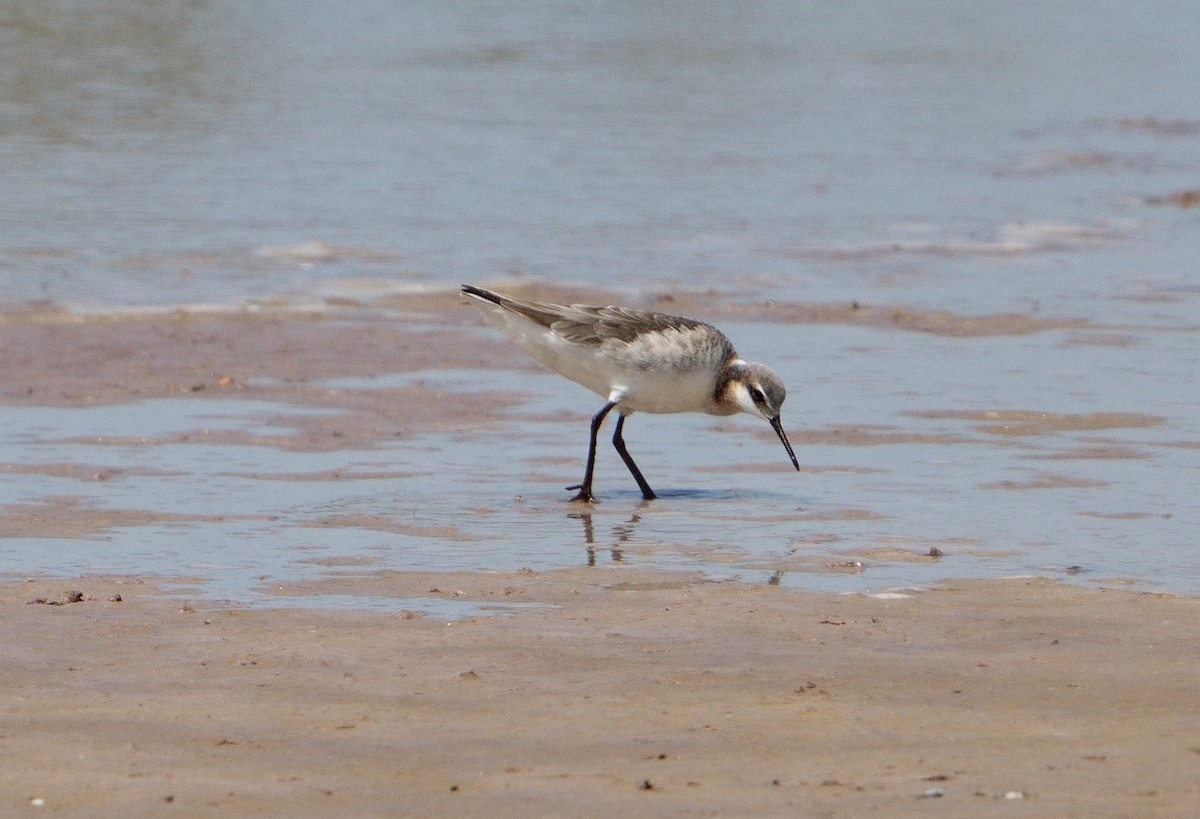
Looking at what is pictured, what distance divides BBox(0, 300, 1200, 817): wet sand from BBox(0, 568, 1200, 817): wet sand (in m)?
0.01

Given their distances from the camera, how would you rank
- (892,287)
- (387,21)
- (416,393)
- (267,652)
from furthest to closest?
(387,21), (892,287), (416,393), (267,652)

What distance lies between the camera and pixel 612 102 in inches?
1059

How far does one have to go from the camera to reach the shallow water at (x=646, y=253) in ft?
24.8

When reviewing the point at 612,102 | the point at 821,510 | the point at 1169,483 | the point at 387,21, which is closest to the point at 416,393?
the point at 821,510

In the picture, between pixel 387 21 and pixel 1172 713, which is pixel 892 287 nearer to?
pixel 1172 713

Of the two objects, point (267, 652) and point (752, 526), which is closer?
point (267, 652)

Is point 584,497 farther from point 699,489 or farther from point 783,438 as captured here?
point 783,438

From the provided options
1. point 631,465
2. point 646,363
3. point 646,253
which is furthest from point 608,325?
point 646,253

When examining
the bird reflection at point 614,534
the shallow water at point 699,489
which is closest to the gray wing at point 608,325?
the shallow water at point 699,489

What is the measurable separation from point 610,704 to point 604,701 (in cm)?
3

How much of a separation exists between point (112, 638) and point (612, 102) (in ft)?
71.8

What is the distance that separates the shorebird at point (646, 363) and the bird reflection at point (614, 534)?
50 cm

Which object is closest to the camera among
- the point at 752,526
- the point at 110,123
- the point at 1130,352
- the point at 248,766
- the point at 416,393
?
the point at 248,766

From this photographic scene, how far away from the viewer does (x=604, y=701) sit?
5008 mm
